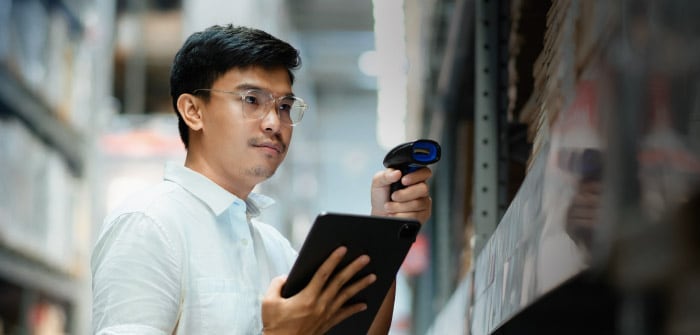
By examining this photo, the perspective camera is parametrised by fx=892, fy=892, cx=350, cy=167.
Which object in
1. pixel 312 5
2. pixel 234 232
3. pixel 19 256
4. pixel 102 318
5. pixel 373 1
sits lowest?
pixel 19 256

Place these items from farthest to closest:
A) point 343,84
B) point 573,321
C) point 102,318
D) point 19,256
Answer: point 343,84 → point 19,256 → point 102,318 → point 573,321

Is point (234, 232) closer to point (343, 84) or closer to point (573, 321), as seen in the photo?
point (573, 321)

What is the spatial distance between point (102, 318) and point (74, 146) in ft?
10.7

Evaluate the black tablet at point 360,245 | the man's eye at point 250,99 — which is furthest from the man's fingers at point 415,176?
the man's eye at point 250,99

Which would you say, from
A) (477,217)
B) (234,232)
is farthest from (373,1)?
(234,232)

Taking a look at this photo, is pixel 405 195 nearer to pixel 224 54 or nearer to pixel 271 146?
pixel 271 146

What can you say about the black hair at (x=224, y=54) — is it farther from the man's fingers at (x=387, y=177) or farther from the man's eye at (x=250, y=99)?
the man's fingers at (x=387, y=177)

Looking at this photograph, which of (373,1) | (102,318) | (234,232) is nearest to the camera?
(102,318)

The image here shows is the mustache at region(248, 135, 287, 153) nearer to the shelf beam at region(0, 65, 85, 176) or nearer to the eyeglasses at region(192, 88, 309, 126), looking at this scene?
the eyeglasses at region(192, 88, 309, 126)

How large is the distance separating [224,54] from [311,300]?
495 mm

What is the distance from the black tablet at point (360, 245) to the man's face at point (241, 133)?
274mm

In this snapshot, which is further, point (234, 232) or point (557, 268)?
point (234, 232)

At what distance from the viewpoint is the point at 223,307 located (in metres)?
1.40

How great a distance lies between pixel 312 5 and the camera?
Result: 13.1m
